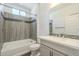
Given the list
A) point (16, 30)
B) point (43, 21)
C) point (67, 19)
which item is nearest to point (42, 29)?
point (43, 21)

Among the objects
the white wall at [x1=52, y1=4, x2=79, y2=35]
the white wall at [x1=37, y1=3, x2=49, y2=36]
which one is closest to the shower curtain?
the white wall at [x1=37, y1=3, x2=49, y2=36]

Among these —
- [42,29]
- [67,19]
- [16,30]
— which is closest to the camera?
[67,19]

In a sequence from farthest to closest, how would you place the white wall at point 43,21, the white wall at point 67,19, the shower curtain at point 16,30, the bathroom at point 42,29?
1. the shower curtain at point 16,30
2. the white wall at point 43,21
3. the white wall at point 67,19
4. the bathroom at point 42,29

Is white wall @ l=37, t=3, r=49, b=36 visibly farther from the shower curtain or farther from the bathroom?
the shower curtain

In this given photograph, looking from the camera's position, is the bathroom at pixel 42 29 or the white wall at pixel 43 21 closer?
the bathroom at pixel 42 29

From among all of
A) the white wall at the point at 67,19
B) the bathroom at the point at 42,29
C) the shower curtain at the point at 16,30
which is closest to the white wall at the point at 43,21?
the bathroom at the point at 42,29

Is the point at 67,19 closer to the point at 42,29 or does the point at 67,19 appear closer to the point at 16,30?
the point at 42,29

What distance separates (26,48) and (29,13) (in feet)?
5.32

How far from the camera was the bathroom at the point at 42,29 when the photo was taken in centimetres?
131

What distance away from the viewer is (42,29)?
221cm

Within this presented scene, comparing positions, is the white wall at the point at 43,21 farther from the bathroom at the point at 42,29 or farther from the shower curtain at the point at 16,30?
the shower curtain at the point at 16,30

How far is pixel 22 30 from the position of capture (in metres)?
3.16

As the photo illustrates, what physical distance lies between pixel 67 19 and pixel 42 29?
84 centimetres

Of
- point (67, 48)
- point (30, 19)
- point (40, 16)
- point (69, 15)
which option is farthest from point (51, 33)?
point (30, 19)
